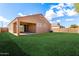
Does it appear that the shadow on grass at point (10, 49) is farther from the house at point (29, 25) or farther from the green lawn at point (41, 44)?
the house at point (29, 25)

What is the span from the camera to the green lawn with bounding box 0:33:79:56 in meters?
3.16

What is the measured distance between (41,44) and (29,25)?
0.23 metres

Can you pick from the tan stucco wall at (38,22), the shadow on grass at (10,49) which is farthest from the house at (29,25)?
the shadow on grass at (10,49)

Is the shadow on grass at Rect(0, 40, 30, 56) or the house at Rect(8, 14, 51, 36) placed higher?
the house at Rect(8, 14, 51, 36)

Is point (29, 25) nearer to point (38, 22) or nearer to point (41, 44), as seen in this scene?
point (38, 22)

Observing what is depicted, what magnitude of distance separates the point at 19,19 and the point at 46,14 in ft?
0.93

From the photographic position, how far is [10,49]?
3168mm

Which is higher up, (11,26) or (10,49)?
(11,26)

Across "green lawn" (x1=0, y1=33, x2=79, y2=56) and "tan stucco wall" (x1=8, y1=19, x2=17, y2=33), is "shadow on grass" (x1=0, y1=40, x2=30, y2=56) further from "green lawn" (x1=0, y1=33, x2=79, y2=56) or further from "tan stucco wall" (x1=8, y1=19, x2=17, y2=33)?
"tan stucco wall" (x1=8, y1=19, x2=17, y2=33)

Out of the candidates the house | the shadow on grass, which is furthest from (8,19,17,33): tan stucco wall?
the shadow on grass

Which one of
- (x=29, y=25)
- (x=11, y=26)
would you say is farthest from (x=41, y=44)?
(x=11, y=26)

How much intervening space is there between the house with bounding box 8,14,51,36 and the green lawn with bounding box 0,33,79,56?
2.1 inches

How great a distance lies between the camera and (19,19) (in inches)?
126

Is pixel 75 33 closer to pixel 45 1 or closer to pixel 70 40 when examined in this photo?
pixel 70 40
